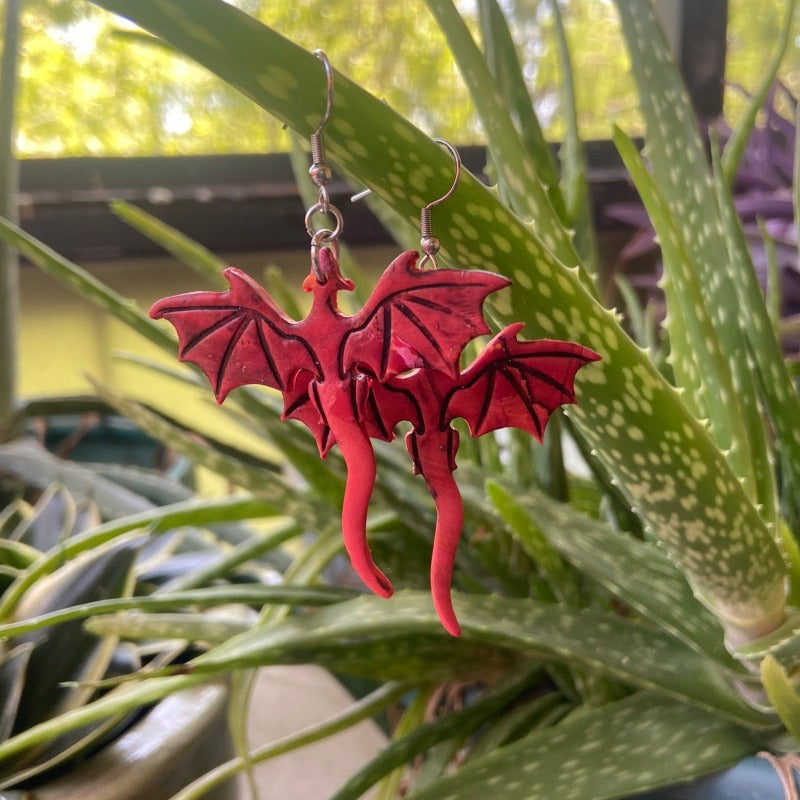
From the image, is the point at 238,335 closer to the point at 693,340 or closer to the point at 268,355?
the point at 268,355

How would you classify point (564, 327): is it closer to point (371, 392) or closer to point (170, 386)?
point (371, 392)

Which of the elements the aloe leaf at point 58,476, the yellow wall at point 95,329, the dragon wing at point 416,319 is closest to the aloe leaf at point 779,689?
the dragon wing at point 416,319

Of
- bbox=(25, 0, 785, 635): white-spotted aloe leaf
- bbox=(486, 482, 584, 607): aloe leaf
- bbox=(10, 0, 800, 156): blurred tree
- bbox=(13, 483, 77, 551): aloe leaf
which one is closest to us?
bbox=(25, 0, 785, 635): white-spotted aloe leaf

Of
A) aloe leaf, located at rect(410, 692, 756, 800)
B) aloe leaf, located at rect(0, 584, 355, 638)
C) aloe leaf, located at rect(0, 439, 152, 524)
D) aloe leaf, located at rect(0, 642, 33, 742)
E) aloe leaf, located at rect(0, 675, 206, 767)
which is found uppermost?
aloe leaf, located at rect(0, 439, 152, 524)

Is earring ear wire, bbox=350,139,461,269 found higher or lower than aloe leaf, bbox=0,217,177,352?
lower

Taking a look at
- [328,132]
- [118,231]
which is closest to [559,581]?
[328,132]

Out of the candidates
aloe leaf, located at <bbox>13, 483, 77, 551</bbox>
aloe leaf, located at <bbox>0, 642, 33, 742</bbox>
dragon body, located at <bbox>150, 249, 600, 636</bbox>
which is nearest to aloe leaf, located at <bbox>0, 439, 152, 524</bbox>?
aloe leaf, located at <bbox>13, 483, 77, 551</bbox>

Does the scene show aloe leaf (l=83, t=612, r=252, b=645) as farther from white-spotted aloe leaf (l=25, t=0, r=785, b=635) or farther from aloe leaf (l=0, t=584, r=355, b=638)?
white-spotted aloe leaf (l=25, t=0, r=785, b=635)

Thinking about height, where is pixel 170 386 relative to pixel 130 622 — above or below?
above
